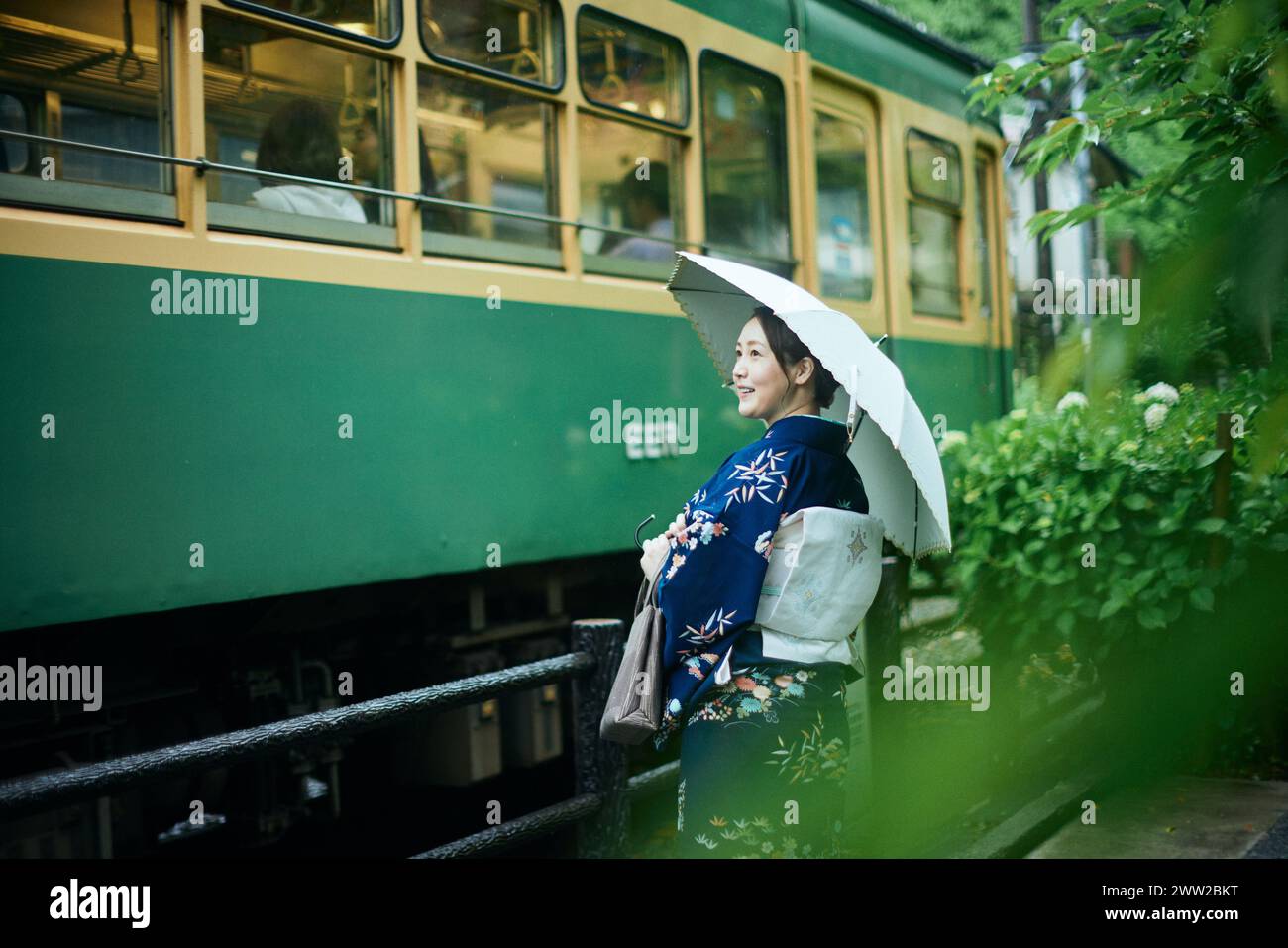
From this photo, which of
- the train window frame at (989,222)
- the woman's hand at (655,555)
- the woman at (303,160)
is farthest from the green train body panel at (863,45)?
the woman's hand at (655,555)

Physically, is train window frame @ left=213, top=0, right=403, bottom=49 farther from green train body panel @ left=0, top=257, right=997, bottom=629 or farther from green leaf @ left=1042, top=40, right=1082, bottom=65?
green leaf @ left=1042, top=40, right=1082, bottom=65

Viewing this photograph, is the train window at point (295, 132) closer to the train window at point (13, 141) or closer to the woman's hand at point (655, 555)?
the train window at point (13, 141)

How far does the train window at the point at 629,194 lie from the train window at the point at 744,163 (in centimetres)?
23

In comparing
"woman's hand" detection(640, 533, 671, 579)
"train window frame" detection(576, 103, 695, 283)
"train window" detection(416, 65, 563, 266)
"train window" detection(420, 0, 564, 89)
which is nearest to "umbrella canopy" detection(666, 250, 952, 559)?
"woman's hand" detection(640, 533, 671, 579)

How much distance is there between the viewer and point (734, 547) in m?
2.54

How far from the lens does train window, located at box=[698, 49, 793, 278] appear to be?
19.6 ft

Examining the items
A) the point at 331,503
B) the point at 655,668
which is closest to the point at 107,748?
the point at 331,503

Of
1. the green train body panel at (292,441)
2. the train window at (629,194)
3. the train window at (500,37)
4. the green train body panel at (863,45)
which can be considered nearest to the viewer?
the green train body panel at (292,441)

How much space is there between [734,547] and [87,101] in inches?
94.1

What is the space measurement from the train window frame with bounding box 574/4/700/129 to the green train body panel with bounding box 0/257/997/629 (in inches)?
33.6

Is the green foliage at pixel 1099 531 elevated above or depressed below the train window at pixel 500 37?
Result: below

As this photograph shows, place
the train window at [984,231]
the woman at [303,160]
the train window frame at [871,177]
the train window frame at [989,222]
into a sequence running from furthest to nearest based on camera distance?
1. the train window frame at [989,222]
2. the train window at [984,231]
3. the train window frame at [871,177]
4. the woman at [303,160]

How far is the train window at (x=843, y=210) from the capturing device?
685 cm
